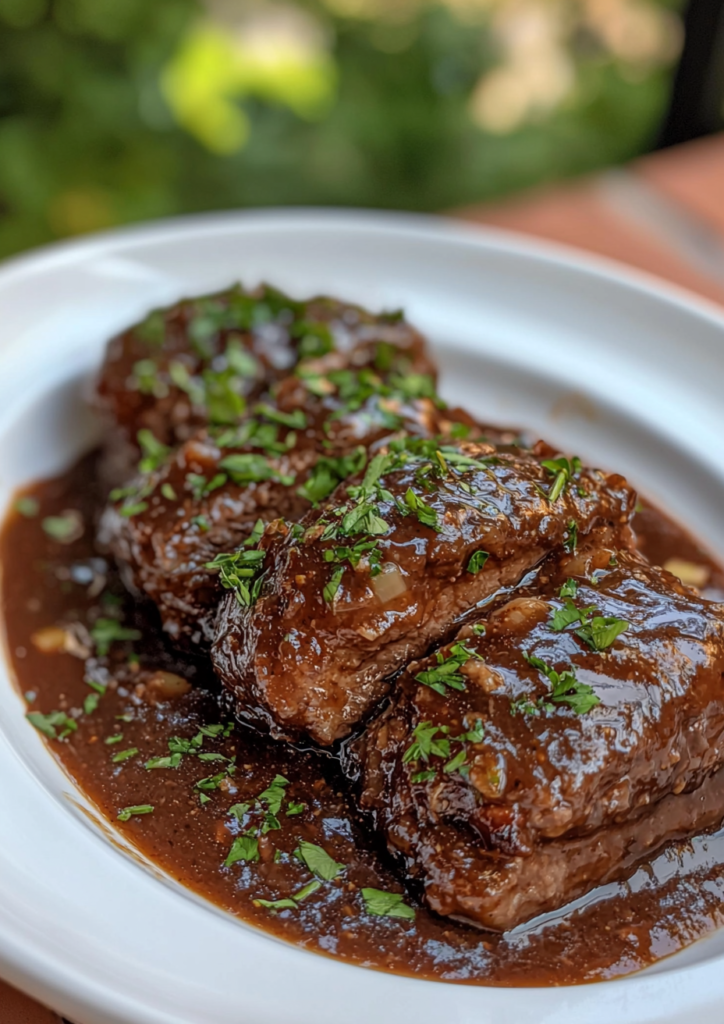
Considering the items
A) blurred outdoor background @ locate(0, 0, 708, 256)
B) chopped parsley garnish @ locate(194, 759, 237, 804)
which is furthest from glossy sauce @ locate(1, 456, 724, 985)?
blurred outdoor background @ locate(0, 0, 708, 256)

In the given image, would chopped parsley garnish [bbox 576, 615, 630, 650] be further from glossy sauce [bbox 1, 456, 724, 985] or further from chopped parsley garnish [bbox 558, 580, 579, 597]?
glossy sauce [bbox 1, 456, 724, 985]

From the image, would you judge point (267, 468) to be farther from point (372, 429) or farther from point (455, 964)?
point (455, 964)

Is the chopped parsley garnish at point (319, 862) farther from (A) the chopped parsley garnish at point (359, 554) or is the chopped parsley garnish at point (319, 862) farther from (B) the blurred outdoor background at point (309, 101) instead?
(B) the blurred outdoor background at point (309, 101)

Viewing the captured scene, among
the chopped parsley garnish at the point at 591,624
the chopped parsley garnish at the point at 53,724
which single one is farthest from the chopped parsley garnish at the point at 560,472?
the chopped parsley garnish at the point at 53,724

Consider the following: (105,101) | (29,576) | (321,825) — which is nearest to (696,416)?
(321,825)

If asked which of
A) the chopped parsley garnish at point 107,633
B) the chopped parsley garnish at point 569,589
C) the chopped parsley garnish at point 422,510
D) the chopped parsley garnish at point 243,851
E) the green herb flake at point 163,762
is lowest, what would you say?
the chopped parsley garnish at point 107,633
